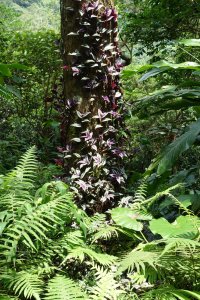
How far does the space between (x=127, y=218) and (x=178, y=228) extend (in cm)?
36

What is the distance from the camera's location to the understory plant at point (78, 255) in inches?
67.0

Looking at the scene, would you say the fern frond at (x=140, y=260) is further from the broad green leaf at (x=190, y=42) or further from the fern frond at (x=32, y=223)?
the broad green leaf at (x=190, y=42)

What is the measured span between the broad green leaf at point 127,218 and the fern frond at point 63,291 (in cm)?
47

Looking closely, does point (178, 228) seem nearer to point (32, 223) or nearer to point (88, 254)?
point (88, 254)

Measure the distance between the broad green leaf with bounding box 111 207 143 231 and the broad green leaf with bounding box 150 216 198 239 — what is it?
175 millimetres

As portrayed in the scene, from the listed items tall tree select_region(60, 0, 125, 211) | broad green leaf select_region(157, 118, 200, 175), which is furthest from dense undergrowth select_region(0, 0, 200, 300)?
tall tree select_region(60, 0, 125, 211)

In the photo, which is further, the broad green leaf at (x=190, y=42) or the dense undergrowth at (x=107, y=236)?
the broad green leaf at (x=190, y=42)

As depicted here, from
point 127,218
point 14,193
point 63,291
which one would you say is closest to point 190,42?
point 127,218

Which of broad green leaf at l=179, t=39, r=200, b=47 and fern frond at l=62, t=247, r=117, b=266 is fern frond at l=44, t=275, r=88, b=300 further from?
broad green leaf at l=179, t=39, r=200, b=47

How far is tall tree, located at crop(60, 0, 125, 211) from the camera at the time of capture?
8.23 feet

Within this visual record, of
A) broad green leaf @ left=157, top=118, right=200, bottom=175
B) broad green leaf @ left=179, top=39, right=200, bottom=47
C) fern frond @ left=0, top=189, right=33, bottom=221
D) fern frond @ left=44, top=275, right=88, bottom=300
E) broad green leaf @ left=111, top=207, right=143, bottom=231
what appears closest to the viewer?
fern frond @ left=44, top=275, right=88, bottom=300

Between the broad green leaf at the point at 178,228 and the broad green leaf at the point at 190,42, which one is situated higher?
the broad green leaf at the point at 190,42

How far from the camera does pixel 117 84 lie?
2652 millimetres

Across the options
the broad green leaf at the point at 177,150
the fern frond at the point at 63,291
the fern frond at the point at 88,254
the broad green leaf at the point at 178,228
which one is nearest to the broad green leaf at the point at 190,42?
the broad green leaf at the point at 177,150
